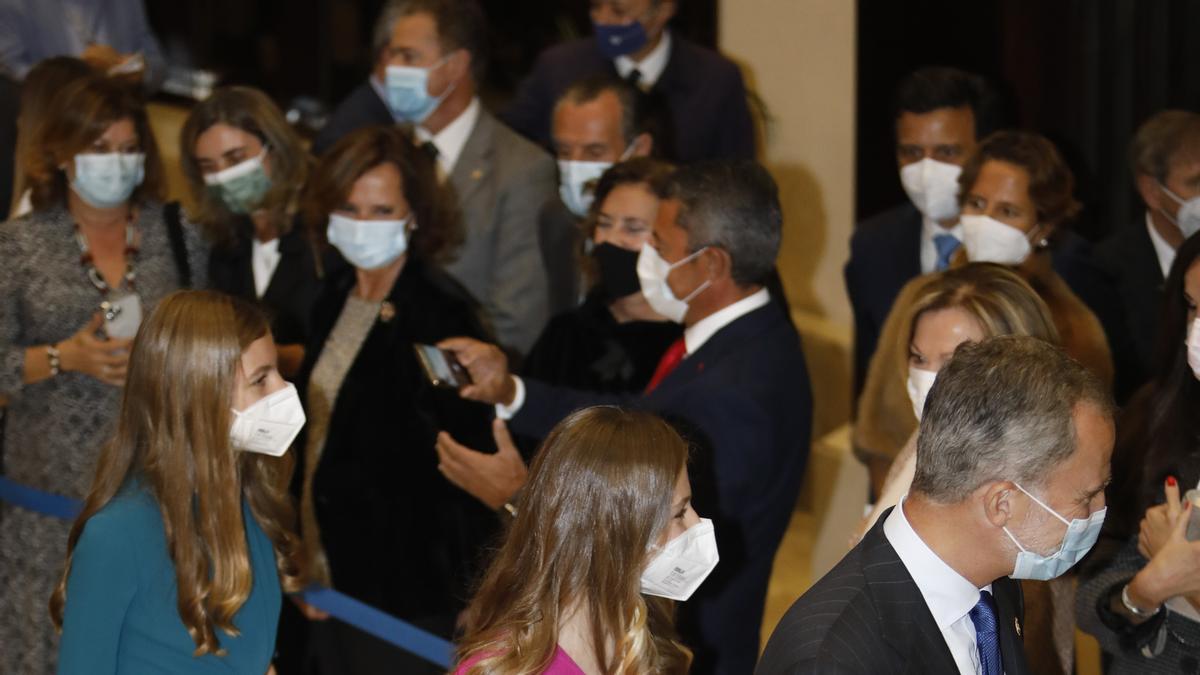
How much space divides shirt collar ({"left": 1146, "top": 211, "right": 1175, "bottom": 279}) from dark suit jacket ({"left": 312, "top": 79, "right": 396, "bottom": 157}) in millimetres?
2660

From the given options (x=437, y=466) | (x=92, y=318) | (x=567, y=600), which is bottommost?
(x=437, y=466)

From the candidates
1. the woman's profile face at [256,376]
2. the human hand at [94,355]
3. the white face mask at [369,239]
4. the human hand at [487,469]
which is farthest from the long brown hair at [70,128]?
the woman's profile face at [256,376]

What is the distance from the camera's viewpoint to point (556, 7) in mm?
7898

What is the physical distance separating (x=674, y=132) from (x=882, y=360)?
1737mm

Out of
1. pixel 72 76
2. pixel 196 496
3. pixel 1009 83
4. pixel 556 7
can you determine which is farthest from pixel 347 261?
pixel 556 7

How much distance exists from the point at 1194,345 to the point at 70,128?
→ 3115 millimetres

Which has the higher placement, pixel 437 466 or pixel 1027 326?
pixel 1027 326

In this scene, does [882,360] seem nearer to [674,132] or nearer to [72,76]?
[674,132]

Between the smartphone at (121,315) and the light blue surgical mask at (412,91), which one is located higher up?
the light blue surgical mask at (412,91)

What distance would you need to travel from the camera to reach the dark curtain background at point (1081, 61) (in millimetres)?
5492

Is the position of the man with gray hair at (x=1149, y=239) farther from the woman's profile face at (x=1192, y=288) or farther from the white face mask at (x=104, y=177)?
the white face mask at (x=104, y=177)

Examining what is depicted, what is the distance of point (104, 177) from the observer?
14.9ft

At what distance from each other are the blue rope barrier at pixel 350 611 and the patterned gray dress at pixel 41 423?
43 millimetres

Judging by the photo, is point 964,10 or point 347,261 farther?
point 964,10
